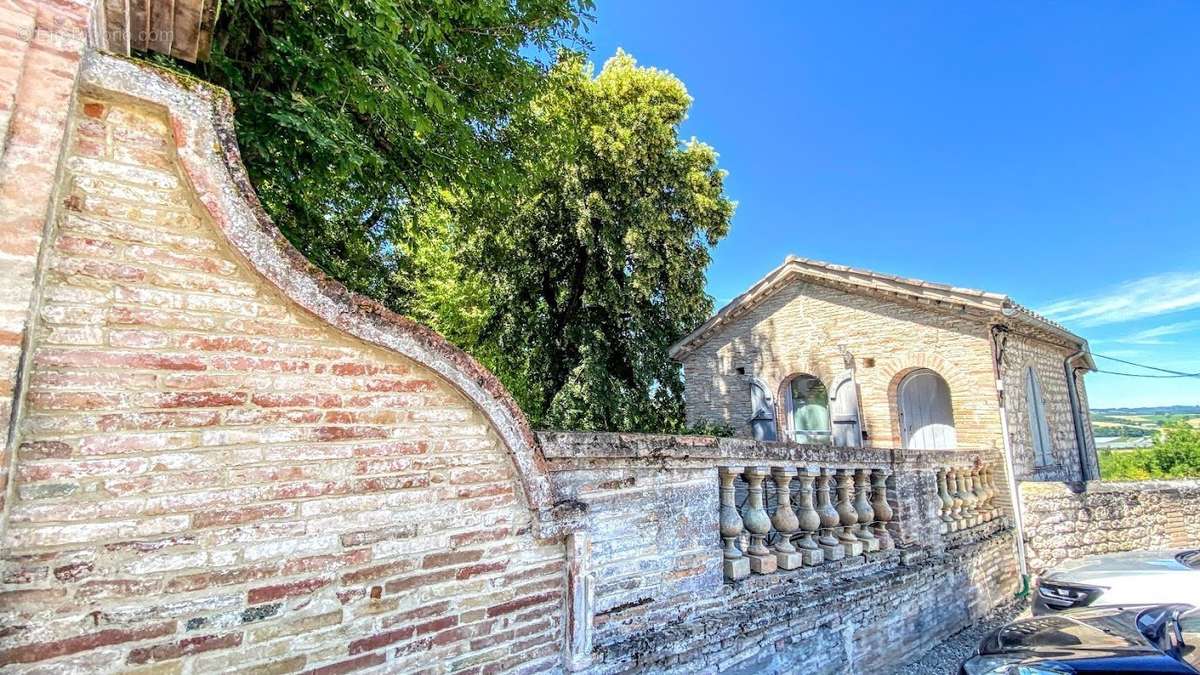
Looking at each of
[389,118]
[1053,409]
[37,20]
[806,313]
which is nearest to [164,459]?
[37,20]

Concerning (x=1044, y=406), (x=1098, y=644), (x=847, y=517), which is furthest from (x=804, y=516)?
(x=1044, y=406)

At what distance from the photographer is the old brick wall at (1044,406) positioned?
9039 mm

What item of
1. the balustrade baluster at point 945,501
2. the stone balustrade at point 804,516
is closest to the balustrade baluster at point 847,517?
the stone balustrade at point 804,516

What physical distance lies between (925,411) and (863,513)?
7.24 m

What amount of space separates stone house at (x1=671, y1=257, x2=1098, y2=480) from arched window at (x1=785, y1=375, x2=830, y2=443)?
0.07 feet

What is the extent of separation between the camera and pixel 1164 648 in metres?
3.49

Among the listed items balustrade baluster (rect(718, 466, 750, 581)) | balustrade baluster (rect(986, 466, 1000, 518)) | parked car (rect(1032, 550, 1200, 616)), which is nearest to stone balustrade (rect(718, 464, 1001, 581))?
balustrade baluster (rect(718, 466, 750, 581))

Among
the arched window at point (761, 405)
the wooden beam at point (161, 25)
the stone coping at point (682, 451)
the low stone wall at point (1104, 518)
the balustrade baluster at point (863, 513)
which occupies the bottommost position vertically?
the low stone wall at point (1104, 518)

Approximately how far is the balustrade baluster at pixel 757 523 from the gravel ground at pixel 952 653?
1.93 metres

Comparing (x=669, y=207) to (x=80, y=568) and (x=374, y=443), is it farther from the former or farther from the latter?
(x=80, y=568)

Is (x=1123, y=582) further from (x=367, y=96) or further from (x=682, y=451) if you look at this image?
(x=367, y=96)

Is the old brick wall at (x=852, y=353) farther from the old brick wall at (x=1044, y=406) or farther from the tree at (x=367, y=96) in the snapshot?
the tree at (x=367, y=96)

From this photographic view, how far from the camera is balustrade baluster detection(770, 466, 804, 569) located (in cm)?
385

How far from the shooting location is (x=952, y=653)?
517 cm
